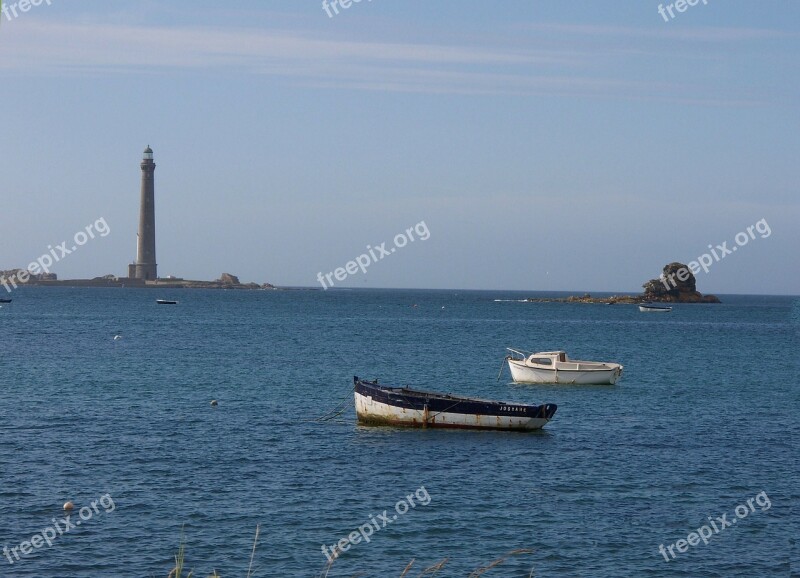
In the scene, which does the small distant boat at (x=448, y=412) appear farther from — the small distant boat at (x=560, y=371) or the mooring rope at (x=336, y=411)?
the small distant boat at (x=560, y=371)

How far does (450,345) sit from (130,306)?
111410 millimetres

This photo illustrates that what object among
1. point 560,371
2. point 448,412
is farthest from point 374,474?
point 560,371

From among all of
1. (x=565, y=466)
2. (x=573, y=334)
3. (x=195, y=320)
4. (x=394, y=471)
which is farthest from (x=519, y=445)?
(x=195, y=320)

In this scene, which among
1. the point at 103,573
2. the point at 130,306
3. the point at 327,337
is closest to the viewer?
the point at 103,573

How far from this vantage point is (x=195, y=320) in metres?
152

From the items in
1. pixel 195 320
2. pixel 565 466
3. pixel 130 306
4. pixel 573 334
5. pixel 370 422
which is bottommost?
pixel 565 466

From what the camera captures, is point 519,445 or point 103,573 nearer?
point 103,573

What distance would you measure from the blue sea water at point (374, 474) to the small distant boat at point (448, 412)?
0.72 meters

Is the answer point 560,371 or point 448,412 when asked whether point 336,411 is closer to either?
point 448,412

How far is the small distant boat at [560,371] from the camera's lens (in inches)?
2586

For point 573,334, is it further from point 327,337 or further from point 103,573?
point 103,573

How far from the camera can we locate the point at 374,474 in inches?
1394

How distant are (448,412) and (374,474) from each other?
33.6 feet

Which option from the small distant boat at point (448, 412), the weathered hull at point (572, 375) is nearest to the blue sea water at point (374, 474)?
the small distant boat at point (448, 412)
